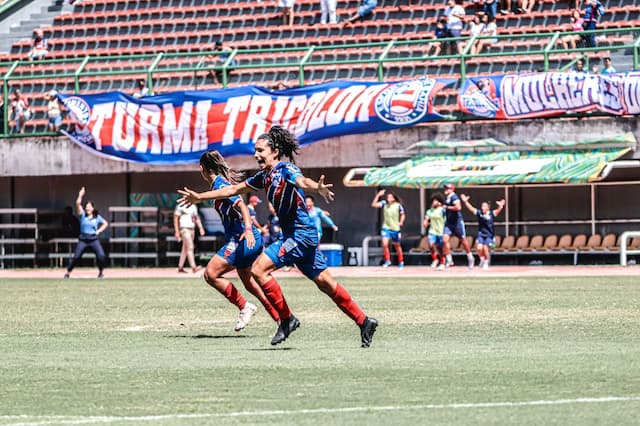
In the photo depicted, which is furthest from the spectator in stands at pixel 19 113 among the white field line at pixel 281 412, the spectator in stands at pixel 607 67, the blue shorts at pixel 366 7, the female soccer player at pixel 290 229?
the white field line at pixel 281 412

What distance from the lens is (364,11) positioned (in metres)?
37.3

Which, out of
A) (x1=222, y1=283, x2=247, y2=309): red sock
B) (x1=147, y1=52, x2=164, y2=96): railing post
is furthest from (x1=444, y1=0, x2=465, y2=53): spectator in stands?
(x1=222, y1=283, x2=247, y2=309): red sock

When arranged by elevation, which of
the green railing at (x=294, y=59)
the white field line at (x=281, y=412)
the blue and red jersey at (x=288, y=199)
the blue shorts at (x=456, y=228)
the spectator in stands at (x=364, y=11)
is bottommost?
the blue shorts at (x=456, y=228)

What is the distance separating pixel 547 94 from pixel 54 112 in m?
12.6

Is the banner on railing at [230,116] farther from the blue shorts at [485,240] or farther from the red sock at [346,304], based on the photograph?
the red sock at [346,304]

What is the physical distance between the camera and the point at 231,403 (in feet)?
28.2

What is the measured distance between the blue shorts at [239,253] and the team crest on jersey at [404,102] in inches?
748

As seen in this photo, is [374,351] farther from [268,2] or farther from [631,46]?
[268,2]

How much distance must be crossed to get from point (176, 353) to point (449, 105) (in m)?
22.1

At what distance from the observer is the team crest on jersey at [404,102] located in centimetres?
3278

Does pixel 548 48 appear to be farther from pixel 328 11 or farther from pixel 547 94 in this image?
pixel 328 11

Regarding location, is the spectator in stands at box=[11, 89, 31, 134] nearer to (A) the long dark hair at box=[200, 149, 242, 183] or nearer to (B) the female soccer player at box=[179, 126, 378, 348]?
(A) the long dark hair at box=[200, 149, 242, 183]

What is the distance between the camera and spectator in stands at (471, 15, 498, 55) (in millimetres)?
33469

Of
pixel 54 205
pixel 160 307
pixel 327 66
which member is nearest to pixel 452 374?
pixel 160 307
